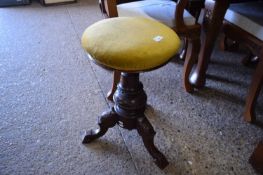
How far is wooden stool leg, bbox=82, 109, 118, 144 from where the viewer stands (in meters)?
1.07

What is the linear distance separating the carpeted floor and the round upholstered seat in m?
0.53

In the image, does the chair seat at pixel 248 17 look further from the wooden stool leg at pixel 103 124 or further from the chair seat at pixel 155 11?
the wooden stool leg at pixel 103 124

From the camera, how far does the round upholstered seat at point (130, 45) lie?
0.75m

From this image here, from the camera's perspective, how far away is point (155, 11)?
121 cm

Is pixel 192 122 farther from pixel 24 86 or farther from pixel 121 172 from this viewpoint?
pixel 24 86

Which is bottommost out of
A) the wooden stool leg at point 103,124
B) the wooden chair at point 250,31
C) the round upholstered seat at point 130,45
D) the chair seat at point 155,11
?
the wooden stool leg at point 103,124

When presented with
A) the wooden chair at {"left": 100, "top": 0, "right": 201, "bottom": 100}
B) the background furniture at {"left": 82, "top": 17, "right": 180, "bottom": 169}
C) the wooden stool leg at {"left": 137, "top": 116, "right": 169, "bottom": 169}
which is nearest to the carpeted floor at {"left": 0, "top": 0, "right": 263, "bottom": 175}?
the wooden stool leg at {"left": 137, "top": 116, "right": 169, "bottom": 169}

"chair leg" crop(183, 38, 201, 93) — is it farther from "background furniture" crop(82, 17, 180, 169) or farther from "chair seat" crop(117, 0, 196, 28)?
"background furniture" crop(82, 17, 180, 169)

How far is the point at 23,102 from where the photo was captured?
4.55 ft

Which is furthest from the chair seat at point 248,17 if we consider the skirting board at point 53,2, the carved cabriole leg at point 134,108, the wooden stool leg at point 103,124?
the skirting board at point 53,2

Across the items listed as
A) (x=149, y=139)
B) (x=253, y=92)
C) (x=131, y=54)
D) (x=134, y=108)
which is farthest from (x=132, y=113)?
(x=253, y=92)

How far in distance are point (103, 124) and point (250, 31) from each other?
0.85 m

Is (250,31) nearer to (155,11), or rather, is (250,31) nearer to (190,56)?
(190,56)

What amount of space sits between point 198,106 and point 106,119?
0.59 meters
